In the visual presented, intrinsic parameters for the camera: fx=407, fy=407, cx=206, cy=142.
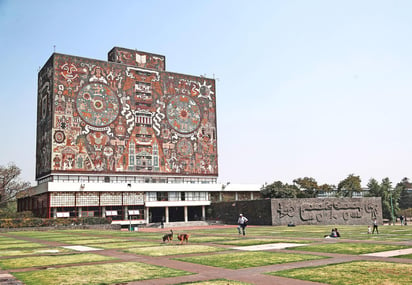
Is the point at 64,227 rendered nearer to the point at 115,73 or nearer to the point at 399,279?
the point at 115,73

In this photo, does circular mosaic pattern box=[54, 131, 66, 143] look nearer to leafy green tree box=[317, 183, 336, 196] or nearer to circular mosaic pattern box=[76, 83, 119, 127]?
circular mosaic pattern box=[76, 83, 119, 127]

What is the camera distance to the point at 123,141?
79188mm

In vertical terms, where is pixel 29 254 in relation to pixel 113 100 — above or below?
below

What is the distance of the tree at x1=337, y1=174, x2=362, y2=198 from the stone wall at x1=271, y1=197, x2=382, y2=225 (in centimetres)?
4298

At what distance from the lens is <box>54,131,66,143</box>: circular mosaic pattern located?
241 feet

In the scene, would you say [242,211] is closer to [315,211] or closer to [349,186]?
[315,211]

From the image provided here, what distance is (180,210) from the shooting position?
294 ft

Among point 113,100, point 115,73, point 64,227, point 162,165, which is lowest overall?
point 64,227

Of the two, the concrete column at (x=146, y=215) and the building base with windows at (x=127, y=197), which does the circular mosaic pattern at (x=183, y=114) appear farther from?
the concrete column at (x=146, y=215)

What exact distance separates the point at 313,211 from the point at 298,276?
48.7 meters

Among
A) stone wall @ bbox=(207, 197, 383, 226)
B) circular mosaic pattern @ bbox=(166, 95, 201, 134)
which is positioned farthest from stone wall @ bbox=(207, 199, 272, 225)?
circular mosaic pattern @ bbox=(166, 95, 201, 134)

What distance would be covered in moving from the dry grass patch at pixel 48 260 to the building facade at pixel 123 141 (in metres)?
54.0

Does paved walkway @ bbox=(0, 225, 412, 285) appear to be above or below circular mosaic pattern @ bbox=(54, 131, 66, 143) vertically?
below

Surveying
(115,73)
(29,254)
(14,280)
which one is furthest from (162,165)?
(14,280)
